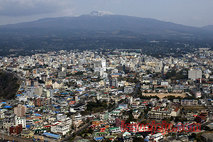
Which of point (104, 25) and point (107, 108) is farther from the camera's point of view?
point (104, 25)

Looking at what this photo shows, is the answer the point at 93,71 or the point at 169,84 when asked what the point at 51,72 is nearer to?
the point at 93,71

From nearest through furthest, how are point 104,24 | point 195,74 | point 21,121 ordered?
point 21,121 → point 195,74 → point 104,24

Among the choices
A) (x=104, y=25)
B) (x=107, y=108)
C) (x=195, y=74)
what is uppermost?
(x=104, y=25)

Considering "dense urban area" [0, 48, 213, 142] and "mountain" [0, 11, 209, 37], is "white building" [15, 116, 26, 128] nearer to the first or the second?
"dense urban area" [0, 48, 213, 142]

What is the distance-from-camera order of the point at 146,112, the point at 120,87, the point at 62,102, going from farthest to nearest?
the point at 120,87
the point at 62,102
the point at 146,112

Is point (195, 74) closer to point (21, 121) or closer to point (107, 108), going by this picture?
point (107, 108)

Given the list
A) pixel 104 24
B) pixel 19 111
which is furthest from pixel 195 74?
pixel 104 24

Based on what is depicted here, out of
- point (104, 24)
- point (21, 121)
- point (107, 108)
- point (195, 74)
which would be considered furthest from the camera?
point (104, 24)

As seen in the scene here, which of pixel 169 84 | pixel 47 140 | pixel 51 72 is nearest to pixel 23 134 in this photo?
pixel 47 140
